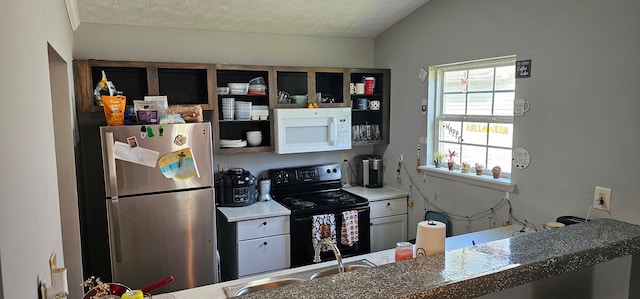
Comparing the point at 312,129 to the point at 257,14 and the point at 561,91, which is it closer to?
the point at 257,14

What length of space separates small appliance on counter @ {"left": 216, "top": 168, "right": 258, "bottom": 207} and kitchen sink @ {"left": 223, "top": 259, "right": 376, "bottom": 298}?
1556 mm

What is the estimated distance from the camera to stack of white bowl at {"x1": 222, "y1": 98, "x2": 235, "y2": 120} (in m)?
3.56

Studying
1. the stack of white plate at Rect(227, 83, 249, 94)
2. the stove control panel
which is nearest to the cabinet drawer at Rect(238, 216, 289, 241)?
the stove control panel

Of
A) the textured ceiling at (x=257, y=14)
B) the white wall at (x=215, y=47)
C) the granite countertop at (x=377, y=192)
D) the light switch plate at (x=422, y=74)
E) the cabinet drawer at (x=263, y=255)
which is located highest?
the textured ceiling at (x=257, y=14)

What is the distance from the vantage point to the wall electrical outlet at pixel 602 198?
239 cm

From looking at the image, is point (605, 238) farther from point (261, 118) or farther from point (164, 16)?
point (164, 16)

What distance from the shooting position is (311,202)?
3734mm

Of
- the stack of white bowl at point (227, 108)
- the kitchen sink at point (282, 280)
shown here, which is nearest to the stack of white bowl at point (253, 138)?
the stack of white bowl at point (227, 108)

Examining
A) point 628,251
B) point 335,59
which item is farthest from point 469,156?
point 628,251

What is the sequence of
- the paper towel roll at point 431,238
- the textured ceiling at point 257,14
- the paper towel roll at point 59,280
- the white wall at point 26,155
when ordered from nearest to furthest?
the white wall at point 26,155
the paper towel roll at point 59,280
the paper towel roll at point 431,238
the textured ceiling at point 257,14

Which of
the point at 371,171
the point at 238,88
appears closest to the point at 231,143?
the point at 238,88

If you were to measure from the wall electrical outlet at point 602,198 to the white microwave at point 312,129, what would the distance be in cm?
207

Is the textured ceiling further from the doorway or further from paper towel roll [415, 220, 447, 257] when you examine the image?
paper towel roll [415, 220, 447, 257]

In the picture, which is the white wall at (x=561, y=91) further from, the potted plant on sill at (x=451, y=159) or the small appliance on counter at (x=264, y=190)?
the small appliance on counter at (x=264, y=190)
